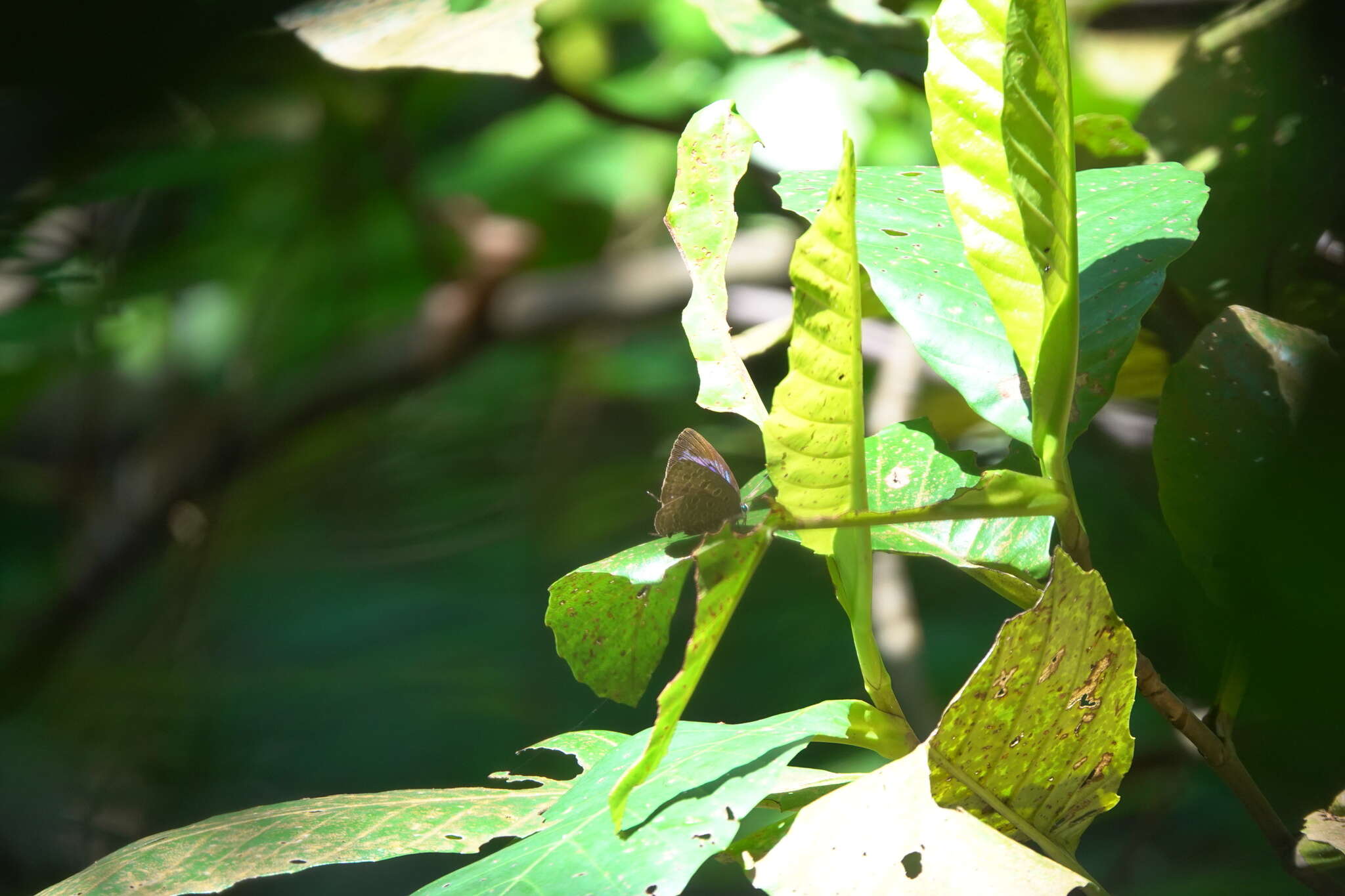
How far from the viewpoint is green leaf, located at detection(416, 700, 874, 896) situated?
1.05 ft

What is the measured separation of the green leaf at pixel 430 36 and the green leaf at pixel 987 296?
1.08 feet

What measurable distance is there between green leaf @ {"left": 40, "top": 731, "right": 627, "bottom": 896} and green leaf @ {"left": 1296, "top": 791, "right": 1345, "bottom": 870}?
333 millimetres

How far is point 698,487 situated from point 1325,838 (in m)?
0.31

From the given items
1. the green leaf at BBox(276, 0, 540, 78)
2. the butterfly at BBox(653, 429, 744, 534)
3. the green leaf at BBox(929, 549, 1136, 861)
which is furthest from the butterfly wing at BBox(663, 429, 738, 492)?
the green leaf at BBox(276, 0, 540, 78)

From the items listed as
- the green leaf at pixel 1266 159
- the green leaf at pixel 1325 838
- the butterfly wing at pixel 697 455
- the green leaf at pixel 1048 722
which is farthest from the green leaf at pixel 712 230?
the green leaf at pixel 1266 159

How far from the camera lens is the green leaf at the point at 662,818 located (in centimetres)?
32

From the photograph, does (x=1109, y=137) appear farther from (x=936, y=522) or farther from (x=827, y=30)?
(x=936, y=522)

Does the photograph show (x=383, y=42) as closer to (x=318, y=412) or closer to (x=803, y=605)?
(x=318, y=412)

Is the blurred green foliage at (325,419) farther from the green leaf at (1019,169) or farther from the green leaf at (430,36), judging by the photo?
the green leaf at (1019,169)

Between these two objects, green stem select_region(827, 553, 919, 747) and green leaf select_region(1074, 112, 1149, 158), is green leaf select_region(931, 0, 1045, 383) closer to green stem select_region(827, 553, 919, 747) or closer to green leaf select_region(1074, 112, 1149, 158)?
green stem select_region(827, 553, 919, 747)

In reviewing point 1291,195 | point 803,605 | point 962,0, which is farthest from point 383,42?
point 803,605

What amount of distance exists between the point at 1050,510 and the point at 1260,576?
196mm

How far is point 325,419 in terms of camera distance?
4.67 ft

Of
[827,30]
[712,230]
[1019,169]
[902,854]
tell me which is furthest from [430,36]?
[902,854]
